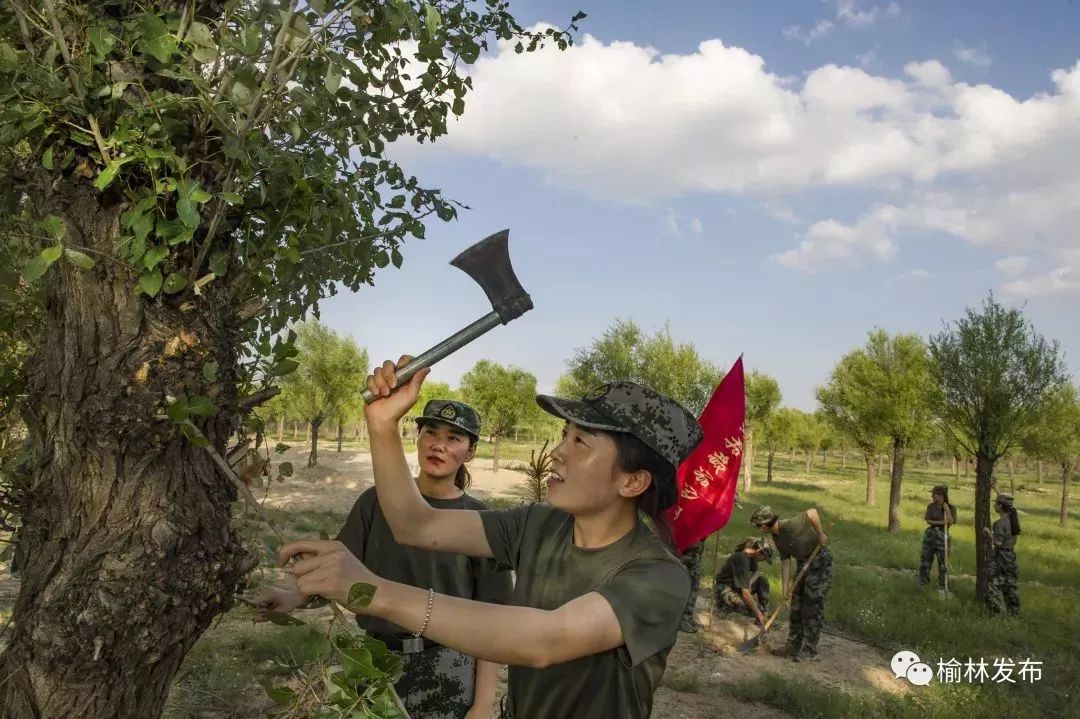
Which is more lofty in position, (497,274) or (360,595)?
(497,274)

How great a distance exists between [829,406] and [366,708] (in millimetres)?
28868

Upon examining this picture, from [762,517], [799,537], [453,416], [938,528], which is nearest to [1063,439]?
[938,528]

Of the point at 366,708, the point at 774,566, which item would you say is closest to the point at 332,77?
the point at 366,708

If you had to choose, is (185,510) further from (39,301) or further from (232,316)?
(39,301)

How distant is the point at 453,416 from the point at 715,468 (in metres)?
4.81

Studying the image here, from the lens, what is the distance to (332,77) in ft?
5.08

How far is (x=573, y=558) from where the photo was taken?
2.43 metres

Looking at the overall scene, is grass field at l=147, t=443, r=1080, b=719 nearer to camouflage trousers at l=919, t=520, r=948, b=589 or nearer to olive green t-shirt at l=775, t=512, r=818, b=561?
camouflage trousers at l=919, t=520, r=948, b=589

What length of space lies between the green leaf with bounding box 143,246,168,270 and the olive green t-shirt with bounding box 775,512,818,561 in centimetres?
942

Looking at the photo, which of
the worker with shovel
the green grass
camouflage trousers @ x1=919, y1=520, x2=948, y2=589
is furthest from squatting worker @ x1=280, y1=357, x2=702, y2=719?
camouflage trousers @ x1=919, y1=520, x2=948, y2=589

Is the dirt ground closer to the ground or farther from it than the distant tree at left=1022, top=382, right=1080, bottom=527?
closer to the ground

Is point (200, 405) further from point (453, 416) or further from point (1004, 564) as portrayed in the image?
point (1004, 564)

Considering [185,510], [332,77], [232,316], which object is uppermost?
[332,77]

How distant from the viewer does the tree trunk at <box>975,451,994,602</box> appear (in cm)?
1227
